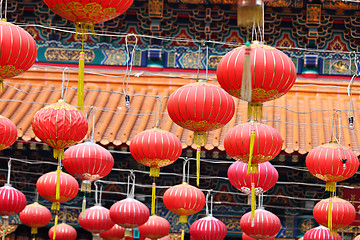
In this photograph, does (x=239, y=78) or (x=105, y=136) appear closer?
(x=239, y=78)

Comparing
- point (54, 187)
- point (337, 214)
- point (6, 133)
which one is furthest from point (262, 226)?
point (6, 133)

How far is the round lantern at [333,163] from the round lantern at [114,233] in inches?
177

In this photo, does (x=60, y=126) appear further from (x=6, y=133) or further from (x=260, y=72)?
(x=260, y=72)

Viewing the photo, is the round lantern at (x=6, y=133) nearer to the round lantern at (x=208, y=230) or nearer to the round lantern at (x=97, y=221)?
the round lantern at (x=97, y=221)

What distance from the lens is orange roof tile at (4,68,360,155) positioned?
1277 centimetres

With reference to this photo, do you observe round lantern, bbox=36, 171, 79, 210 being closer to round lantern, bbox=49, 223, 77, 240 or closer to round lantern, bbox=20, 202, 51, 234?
round lantern, bbox=20, 202, 51, 234

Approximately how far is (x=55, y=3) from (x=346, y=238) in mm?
8586

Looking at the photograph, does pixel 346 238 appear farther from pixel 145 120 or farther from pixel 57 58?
pixel 57 58

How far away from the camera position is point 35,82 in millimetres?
15000

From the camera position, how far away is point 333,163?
1015cm

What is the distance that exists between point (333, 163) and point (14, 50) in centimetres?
484

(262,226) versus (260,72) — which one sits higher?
(260,72)

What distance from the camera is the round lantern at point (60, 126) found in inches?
352

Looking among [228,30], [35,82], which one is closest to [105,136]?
[35,82]
